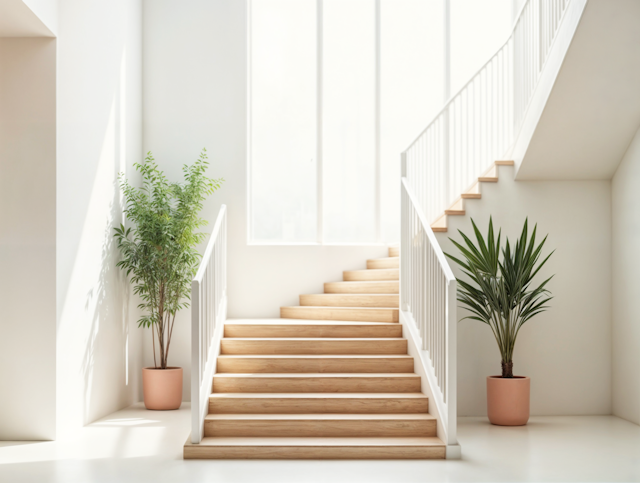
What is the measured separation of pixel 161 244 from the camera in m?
5.49

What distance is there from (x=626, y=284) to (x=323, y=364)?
2768 millimetres

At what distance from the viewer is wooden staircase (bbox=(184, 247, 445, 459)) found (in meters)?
4.02

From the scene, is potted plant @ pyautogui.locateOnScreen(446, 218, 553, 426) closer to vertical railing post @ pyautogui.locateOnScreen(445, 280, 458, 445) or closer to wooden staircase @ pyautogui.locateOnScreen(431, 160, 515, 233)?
wooden staircase @ pyautogui.locateOnScreen(431, 160, 515, 233)

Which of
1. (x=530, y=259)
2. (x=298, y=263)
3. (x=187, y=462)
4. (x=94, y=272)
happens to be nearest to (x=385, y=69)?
(x=298, y=263)

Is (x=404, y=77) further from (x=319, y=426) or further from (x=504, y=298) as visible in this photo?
(x=319, y=426)

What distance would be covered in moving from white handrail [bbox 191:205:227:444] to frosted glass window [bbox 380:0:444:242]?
2.24 m

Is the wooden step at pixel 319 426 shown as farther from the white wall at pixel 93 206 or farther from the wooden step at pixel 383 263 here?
the wooden step at pixel 383 263

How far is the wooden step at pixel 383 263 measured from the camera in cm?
626

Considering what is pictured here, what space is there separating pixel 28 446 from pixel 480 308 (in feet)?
11.7

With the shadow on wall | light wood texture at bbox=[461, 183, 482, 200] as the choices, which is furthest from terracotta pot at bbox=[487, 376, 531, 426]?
the shadow on wall

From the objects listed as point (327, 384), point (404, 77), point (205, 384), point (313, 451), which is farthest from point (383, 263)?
point (313, 451)

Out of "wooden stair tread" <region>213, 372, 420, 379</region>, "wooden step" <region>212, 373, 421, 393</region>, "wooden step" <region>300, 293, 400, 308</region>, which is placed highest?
"wooden step" <region>300, 293, 400, 308</region>

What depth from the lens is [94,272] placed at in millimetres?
5109

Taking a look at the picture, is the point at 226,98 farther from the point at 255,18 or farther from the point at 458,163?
the point at 458,163
